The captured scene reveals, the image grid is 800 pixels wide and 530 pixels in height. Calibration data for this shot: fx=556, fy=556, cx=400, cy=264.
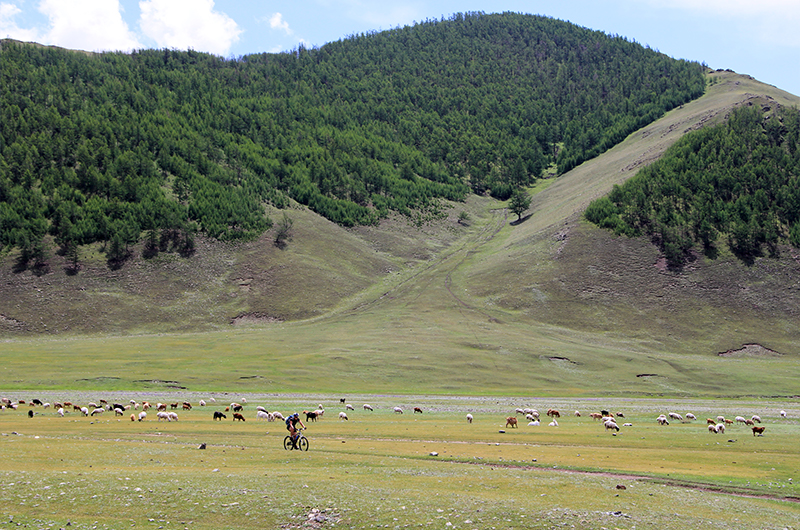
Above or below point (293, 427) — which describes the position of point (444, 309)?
above

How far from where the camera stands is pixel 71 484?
19.9 metres

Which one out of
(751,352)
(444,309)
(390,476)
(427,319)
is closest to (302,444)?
(390,476)

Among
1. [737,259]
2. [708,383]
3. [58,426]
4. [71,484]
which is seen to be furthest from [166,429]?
[737,259]

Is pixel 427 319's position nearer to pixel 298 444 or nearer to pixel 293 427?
pixel 298 444

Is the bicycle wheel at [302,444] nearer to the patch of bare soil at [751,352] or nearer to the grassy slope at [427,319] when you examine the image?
the grassy slope at [427,319]

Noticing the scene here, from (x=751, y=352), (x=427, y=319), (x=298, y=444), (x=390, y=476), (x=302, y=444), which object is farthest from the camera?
(x=427, y=319)

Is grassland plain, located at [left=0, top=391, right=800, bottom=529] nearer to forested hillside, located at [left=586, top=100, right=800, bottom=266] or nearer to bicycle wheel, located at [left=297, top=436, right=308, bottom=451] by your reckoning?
bicycle wheel, located at [left=297, top=436, right=308, bottom=451]

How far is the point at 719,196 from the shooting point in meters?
156

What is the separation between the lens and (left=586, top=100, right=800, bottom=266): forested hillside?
144 meters

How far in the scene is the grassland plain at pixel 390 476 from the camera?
1789cm

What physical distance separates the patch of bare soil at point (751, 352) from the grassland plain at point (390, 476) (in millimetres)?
69959

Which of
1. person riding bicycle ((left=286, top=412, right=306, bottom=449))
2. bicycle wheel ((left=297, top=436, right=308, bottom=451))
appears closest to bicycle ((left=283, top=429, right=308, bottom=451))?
bicycle wheel ((left=297, top=436, right=308, bottom=451))

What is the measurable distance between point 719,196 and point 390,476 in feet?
530

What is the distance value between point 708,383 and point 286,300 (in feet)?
305
